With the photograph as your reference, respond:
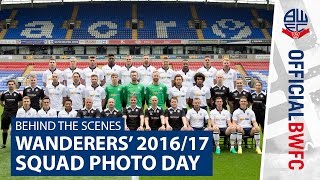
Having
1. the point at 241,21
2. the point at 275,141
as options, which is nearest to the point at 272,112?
the point at 275,141

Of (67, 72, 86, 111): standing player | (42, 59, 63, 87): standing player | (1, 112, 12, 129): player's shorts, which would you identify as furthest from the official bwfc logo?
(42, 59, 63, 87): standing player

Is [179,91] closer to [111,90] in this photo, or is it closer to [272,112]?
[111,90]

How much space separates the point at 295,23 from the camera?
388 centimetres

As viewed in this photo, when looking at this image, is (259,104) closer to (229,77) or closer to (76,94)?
(229,77)

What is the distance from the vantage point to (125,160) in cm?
457

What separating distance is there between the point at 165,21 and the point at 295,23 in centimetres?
3688

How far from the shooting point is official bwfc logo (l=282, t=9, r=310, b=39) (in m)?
3.86

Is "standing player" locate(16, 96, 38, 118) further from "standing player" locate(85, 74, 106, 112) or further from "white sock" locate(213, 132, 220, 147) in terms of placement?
"white sock" locate(213, 132, 220, 147)

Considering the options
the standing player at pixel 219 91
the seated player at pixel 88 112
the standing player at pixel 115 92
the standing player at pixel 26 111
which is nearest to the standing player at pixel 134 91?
the standing player at pixel 115 92

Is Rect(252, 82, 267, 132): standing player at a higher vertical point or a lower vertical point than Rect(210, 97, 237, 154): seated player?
higher

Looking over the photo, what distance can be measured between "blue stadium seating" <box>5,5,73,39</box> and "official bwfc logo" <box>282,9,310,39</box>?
1387 inches

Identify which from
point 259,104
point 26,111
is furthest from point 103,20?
point 26,111

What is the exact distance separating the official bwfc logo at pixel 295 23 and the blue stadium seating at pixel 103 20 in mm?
34513

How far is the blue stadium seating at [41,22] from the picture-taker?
38219 millimetres
